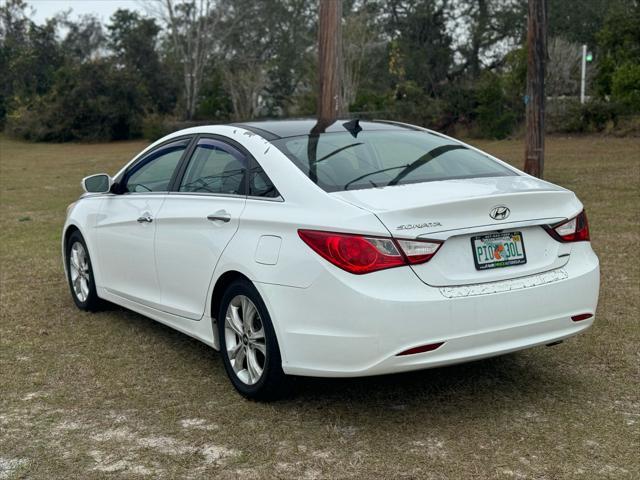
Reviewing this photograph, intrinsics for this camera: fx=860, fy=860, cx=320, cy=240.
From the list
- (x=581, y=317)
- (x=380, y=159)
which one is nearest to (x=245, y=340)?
(x=380, y=159)

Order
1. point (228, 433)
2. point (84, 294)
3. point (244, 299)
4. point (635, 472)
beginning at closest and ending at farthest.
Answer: point (635, 472) → point (228, 433) → point (244, 299) → point (84, 294)

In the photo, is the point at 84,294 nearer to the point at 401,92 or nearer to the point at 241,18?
the point at 401,92

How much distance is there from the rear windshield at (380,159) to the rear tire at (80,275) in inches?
101

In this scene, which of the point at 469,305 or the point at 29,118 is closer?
the point at 469,305

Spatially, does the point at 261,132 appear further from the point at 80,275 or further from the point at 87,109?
the point at 87,109

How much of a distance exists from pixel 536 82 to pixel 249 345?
9.94m

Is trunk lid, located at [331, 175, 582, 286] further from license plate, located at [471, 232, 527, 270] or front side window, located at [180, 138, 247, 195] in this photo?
front side window, located at [180, 138, 247, 195]

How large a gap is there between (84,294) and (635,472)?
4677 millimetres

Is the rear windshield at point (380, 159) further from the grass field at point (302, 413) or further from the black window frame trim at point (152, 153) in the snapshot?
the grass field at point (302, 413)

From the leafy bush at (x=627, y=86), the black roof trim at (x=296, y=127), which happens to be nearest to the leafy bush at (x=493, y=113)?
the leafy bush at (x=627, y=86)

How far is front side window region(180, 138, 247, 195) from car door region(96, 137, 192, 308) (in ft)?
0.71

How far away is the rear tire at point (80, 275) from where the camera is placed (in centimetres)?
683

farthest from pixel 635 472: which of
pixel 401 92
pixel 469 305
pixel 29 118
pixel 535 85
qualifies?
pixel 29 118

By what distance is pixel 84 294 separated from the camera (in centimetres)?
700
